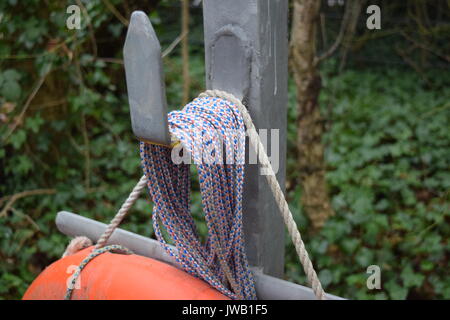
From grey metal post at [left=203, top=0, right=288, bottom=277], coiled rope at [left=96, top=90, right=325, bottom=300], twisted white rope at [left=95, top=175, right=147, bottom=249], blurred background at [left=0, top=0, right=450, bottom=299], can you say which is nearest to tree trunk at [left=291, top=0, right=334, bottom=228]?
blurred background at [left=0, top=0, right=450, bottom=299]

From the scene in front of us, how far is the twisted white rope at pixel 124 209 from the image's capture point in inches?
46.6

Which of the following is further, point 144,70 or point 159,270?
point 159,270

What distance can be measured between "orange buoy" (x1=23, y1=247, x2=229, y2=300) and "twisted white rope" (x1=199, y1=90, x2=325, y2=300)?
218 mm

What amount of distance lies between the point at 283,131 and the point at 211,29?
310 millimetres

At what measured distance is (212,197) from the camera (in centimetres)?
111

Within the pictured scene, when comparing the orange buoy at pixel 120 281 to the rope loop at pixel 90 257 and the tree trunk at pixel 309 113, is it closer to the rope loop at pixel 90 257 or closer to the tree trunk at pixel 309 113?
the rope loop at pixel 90 257

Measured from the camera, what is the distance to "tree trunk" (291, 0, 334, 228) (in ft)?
7.79

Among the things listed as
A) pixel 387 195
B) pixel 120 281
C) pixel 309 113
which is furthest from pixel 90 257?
pixel 387 195

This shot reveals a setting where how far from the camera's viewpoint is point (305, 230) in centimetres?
263

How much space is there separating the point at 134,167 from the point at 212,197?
223 centimetres

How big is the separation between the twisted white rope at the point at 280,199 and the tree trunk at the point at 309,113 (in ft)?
4.34

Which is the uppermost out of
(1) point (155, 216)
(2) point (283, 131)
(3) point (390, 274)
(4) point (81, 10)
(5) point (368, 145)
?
(4) point (81, 10)
